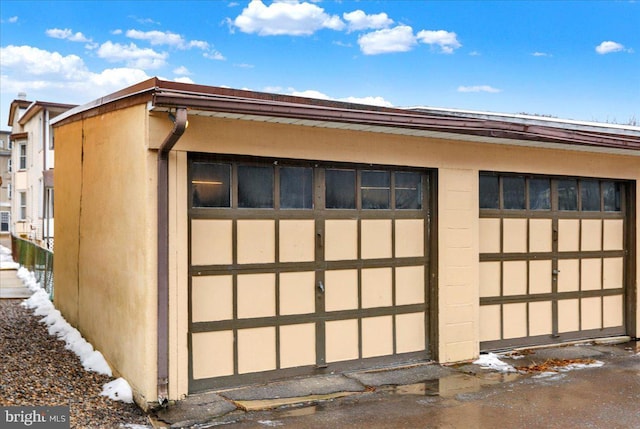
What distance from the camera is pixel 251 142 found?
5.86m

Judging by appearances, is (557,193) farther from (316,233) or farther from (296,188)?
(296,188)

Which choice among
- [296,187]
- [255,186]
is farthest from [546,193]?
[255,186]

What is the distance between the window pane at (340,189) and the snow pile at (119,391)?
107 inches

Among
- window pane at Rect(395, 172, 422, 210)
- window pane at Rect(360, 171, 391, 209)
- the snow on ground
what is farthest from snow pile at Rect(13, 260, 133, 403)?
window pane at Rect(395, 172, 422, 210)

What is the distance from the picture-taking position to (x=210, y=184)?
5.85 meters

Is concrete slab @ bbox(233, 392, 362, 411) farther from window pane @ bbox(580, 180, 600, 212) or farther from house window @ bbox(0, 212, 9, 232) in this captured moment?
house window @ bbox(0, 212, 9, 232)

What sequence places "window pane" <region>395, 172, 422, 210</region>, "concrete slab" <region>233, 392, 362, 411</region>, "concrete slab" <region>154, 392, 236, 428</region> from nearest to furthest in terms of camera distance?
"concrete slab" <region>154, 392, 236, 428</region>, "concrete slab" <region>233, 392, 362, 411</region>, "window pane" <region>395, 172, 422, 210</region>

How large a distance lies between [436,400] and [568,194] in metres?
3.90

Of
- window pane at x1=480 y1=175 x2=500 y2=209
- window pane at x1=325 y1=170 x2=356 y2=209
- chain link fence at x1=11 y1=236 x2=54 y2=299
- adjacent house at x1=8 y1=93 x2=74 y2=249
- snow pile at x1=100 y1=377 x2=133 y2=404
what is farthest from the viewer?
adjacent house at x1=8 y1=93 x2=74 y2=249

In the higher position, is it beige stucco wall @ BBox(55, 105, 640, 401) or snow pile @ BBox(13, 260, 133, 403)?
beige stucco wall @ BBox(55, 105, 640, 401)

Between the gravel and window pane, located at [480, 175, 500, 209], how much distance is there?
15.5 ft

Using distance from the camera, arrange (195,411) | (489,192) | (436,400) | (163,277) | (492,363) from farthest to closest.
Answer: (489,192) < (492,363) < (436,400) < (163,277) < (195,411)

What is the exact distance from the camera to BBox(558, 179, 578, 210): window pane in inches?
319

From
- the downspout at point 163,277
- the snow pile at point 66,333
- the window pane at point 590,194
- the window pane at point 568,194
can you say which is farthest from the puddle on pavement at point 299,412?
the window pane at point 590,194
